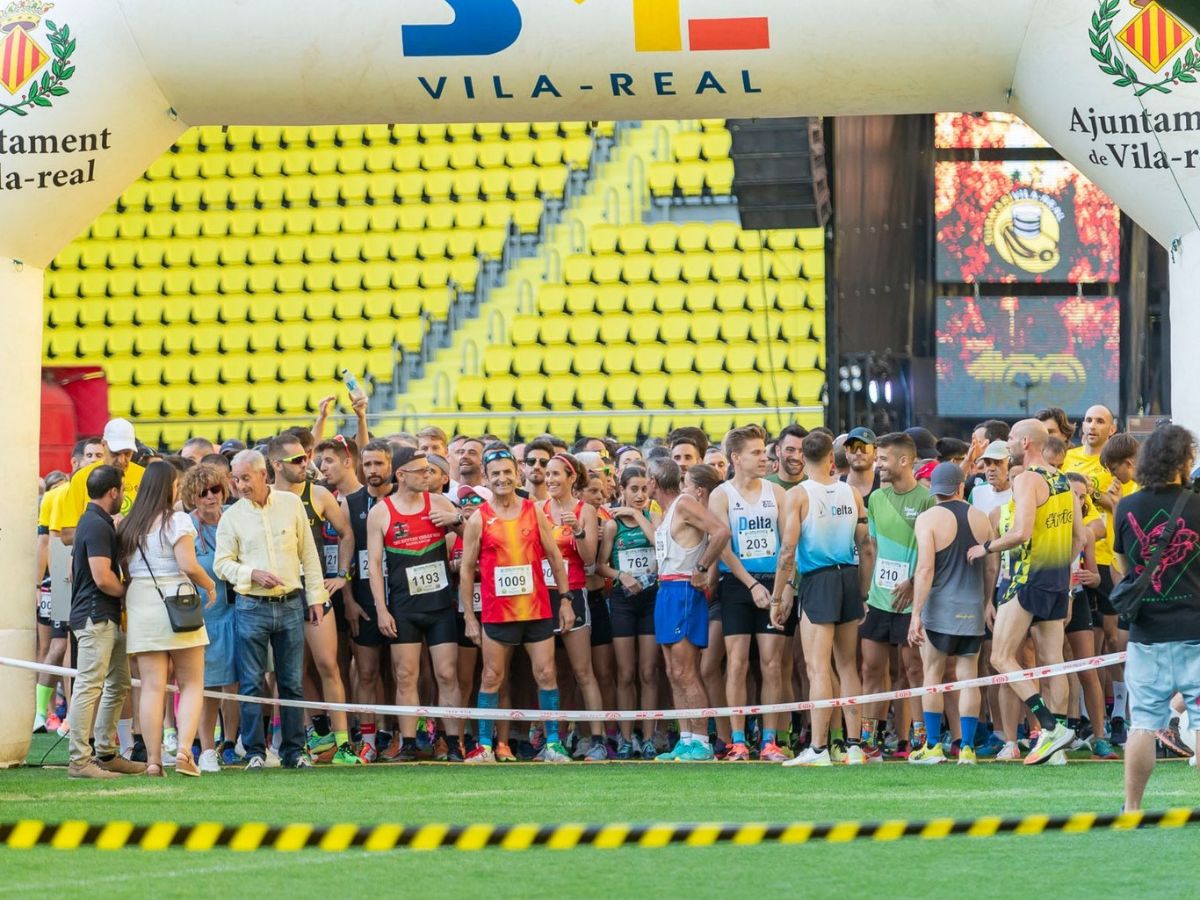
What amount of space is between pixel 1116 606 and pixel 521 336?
45.9 feet

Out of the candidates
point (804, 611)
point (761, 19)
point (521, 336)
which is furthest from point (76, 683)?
point (521, 336)

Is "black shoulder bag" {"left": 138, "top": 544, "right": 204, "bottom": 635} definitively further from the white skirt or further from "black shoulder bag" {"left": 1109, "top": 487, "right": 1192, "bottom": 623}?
"black shoulder bag" {"left": 1109, "top": 487, "right": 1192, "bottom": 623}

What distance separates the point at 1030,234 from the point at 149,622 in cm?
1050

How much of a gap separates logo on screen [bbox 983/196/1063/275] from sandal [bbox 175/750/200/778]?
10206 mm

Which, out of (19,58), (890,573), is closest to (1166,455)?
(890,573)

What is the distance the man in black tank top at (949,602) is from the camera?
10.4m

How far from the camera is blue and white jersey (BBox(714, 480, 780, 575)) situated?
10898 mm

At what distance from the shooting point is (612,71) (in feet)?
30.2

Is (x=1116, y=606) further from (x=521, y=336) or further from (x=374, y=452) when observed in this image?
(x=521, y=336)

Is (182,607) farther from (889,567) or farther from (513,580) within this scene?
(889,567)

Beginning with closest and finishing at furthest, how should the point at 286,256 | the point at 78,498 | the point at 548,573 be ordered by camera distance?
the point at 548,573, the point at 78,498, the point at 286,256

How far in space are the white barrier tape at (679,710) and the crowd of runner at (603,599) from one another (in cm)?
10

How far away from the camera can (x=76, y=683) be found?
32.5ft

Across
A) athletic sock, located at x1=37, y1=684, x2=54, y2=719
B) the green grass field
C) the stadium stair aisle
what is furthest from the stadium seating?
the green grass field
